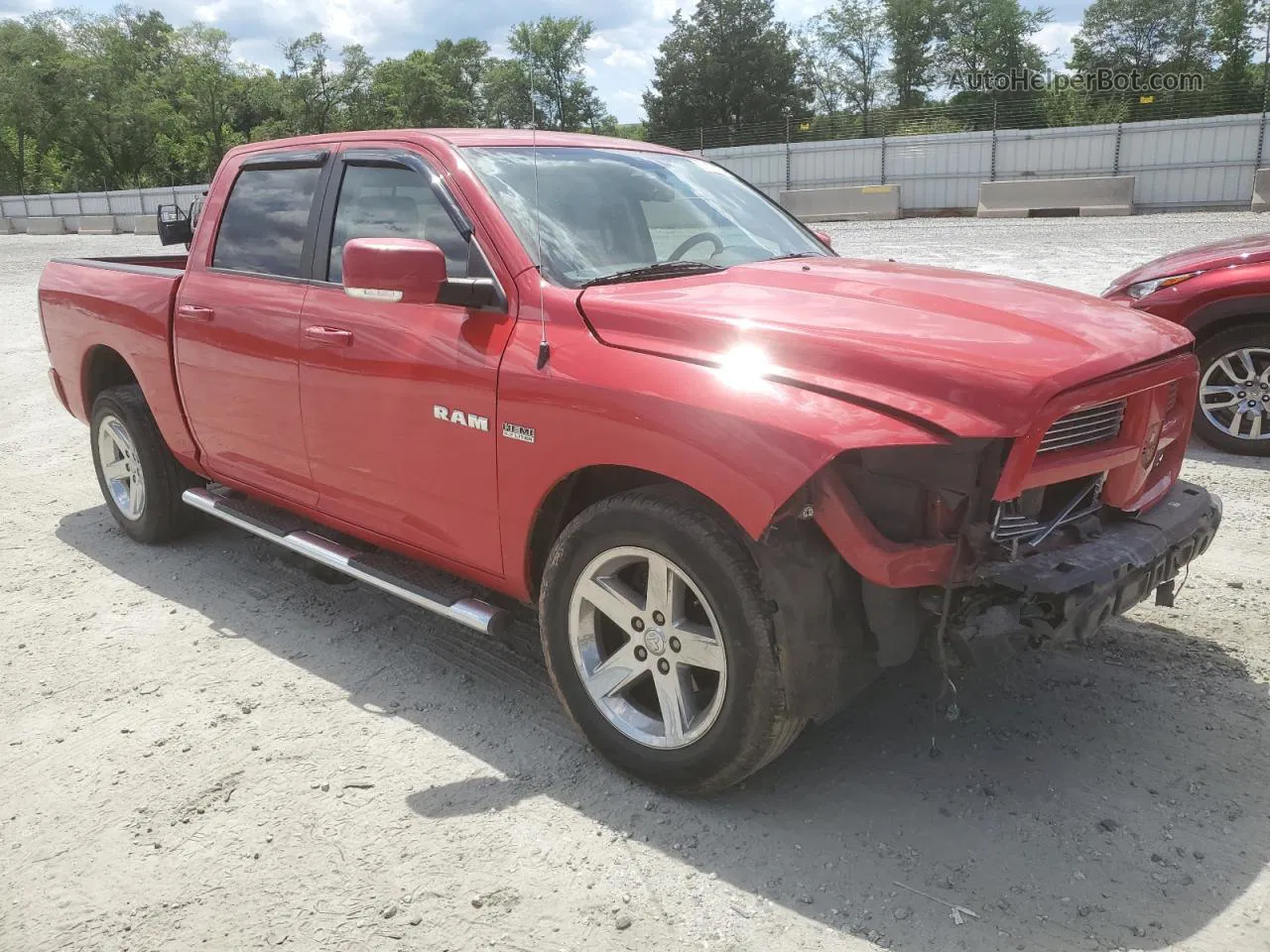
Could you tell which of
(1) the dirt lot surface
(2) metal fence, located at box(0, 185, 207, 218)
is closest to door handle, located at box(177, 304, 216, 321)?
(1) the dirt lot surface

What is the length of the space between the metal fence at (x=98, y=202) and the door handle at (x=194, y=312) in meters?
37.5

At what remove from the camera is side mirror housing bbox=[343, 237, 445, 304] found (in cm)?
312

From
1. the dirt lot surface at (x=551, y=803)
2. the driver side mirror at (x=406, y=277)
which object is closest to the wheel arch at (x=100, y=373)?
the dirt lot surface at (x=551, y=803)

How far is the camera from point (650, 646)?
3.01 metres

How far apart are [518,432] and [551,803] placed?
1.11 m

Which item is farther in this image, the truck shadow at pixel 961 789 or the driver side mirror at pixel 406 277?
the driver side mirror at pixel 406 277

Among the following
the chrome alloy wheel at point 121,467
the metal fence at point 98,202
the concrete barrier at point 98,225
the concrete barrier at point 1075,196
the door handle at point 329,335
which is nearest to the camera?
the door handle at point 329,335

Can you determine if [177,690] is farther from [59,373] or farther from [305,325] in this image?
[59,373]

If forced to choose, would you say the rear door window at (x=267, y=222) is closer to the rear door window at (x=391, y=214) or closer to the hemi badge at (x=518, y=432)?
the rear door window at (x=391, y=214)

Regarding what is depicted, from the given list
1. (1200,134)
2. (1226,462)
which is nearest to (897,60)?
(1200,134)

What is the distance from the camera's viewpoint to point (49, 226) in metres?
40.5

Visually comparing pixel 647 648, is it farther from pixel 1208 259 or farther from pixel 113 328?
pixel 1208 259

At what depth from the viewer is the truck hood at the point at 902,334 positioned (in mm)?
2506

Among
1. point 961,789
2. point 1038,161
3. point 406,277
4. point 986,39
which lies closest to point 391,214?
point 406,277
